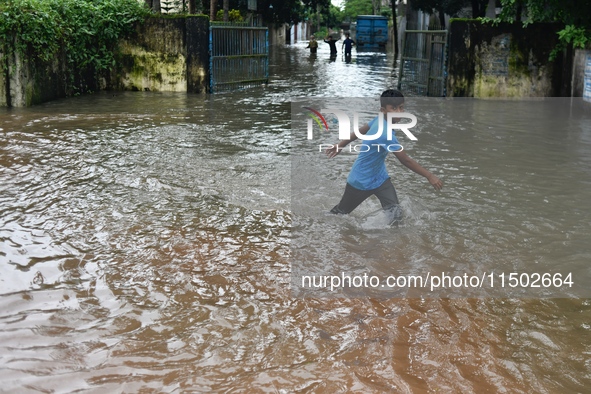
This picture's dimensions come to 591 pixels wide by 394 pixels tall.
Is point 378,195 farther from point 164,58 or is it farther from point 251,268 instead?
point 164,58

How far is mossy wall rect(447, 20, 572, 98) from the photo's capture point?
17094mm

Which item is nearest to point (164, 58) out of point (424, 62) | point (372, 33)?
point (424, 62)

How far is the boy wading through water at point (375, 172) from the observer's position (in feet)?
20.4

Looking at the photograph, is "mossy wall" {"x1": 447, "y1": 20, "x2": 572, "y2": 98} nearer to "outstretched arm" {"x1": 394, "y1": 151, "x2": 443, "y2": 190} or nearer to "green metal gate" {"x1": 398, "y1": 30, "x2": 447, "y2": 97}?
"green metal gate" {"x1": 398, "y1": 30, "x2": 447, "y2": 97}

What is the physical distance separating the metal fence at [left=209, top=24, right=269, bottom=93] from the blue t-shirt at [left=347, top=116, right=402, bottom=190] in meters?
11.9

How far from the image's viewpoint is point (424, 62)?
59.3 feet

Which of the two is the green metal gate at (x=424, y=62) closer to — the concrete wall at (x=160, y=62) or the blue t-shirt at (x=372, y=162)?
the concrete wall at (x=160, y=62)

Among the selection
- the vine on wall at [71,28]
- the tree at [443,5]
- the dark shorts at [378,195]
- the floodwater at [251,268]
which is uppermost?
the tree at [443,5]

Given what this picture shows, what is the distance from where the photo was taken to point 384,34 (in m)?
49.6

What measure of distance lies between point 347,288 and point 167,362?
1.68 metres

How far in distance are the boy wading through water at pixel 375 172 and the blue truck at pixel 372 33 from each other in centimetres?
4431

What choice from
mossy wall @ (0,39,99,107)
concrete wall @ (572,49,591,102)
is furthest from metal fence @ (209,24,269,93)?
concrete wall @ (572,49,591,102)

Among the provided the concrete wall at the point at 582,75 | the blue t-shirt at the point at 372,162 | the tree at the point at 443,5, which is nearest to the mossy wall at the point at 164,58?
the concrete wall at the point at 582,75

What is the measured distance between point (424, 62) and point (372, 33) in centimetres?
3253
